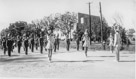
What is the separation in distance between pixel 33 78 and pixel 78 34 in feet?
57.9

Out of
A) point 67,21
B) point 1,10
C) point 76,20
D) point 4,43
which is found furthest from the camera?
point 76,20

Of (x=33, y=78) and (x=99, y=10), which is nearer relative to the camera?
(x=33, y=78)

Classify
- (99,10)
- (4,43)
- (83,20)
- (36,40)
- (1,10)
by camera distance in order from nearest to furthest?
(1,10)
(4,43)
(36,40)
(99,10)
(83,20)

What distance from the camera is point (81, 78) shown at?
8.26 metres

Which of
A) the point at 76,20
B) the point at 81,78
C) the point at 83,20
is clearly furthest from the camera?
the point at 83,20

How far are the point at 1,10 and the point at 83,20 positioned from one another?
52.8 metres

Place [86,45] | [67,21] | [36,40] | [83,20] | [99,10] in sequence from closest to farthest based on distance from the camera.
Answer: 1. [86,45]
2. [36,40]
3. [99,10]
4. [67,21]
5. [83,20]

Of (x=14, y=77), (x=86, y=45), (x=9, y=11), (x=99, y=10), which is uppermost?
(x=99, y=10)

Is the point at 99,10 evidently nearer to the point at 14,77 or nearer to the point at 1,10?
the point at 1,10

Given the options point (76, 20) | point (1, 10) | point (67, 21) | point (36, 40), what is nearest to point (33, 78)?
point (1, 10)

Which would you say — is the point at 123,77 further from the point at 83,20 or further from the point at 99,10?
the point at 83,20

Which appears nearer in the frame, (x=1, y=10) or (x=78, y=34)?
(x=1, y=10)

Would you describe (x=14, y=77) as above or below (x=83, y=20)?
below

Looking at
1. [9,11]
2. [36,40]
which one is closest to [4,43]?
[36,40]
